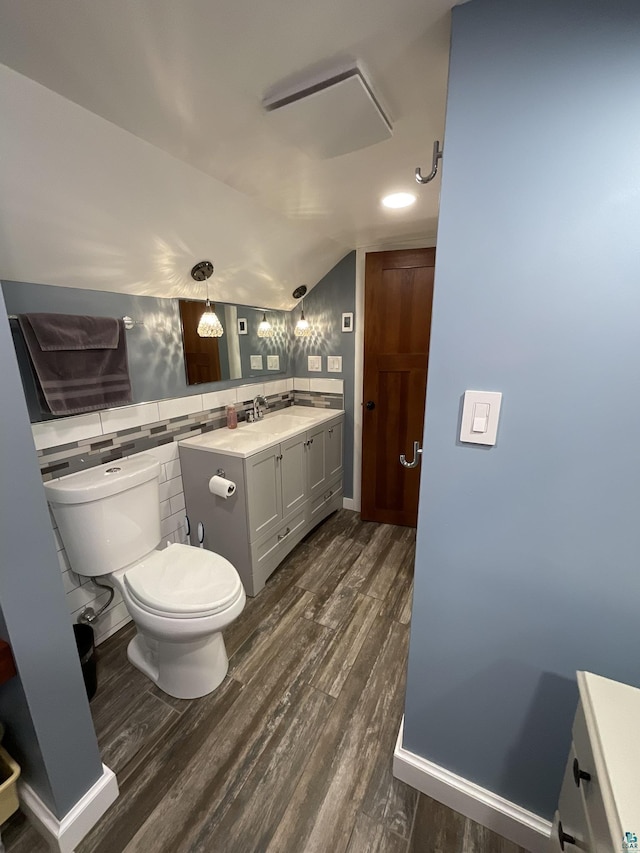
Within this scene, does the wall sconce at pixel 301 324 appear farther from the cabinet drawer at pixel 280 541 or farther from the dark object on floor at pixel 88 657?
the dark object on floor at pixel 88 657

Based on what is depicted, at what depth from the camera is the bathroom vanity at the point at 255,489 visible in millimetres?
1828

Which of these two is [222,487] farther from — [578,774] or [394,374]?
[578,774]

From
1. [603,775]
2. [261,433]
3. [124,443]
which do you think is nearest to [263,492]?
[261,433]

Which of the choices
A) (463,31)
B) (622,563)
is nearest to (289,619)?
(622,563)

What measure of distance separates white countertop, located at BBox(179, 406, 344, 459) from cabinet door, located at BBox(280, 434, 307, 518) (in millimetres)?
68

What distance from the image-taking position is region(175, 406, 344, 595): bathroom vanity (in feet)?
6.00

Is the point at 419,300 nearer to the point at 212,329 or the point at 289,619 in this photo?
the point at 212,329

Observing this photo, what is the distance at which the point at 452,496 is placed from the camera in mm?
921

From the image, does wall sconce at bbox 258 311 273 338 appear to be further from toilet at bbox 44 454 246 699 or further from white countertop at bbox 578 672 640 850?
white countertop at bbox 578 672 640 850

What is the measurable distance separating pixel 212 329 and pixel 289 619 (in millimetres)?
1624

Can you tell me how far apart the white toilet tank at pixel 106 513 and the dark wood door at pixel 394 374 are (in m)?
1.52

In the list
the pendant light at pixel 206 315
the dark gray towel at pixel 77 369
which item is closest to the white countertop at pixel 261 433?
the dark gray towel at pixel 77 369

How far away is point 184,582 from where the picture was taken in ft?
4.64

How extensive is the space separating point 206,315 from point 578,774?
6.88ft
